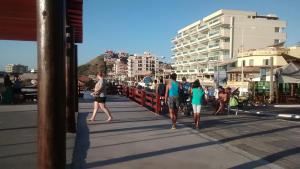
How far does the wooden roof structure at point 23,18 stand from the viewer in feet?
34.4

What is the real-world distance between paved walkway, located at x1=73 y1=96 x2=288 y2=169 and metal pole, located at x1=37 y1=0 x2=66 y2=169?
99.9 inches

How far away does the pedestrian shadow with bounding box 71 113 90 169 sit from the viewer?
6.87 meters

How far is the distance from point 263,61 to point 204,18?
42.1m

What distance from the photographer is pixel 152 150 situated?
8.20 meters

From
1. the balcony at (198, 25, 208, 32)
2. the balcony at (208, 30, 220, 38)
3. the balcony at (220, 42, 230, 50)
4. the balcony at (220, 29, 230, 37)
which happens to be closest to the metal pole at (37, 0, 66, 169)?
the balcony at (220, 42, 230, 50)

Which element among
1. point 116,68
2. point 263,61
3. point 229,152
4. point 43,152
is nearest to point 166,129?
point 229,152

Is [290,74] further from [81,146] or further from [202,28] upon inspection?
[202,28]

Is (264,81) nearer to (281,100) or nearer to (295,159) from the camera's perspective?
(281,100)

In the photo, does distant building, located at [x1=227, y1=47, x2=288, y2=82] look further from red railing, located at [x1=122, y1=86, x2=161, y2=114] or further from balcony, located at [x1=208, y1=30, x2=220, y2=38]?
red railing, located at [x1=122, y1=86, x2=161, y2=114]

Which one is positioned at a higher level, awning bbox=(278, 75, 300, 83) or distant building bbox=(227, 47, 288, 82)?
distant building bbox=(227, 47, 288, 82)

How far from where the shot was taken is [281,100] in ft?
105

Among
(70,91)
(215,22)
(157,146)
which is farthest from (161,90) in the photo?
(215,22)

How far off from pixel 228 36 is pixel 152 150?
80.0 metres

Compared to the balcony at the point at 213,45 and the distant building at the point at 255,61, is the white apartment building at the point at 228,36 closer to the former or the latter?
the balcony at the point at 213,45
